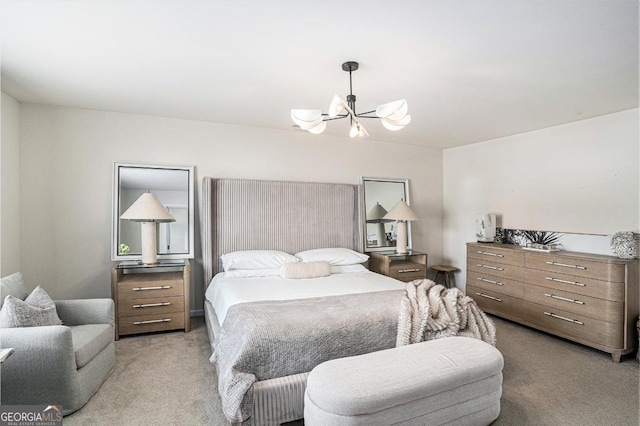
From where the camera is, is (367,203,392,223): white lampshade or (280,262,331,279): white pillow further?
(367,203,392,223): white lampshade

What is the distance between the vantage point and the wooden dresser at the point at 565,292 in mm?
2955

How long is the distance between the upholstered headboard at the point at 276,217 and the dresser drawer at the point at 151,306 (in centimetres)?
42

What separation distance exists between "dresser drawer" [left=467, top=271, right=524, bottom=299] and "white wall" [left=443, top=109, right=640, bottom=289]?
75 centimetres

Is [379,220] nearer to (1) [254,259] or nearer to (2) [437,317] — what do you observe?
(1) [254,259]

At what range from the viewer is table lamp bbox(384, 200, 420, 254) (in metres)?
4.54

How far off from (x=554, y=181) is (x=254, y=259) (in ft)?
12.0

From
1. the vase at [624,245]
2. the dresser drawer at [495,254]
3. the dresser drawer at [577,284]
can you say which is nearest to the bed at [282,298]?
the dresser drawer at [495,254]

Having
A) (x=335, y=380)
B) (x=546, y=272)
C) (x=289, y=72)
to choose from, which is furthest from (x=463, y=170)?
(x=335, y=380)

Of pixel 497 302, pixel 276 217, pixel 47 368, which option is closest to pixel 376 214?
pixel 276 217

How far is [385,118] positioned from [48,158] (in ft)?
11.6

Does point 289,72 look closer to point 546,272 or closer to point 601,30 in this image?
point 601,30

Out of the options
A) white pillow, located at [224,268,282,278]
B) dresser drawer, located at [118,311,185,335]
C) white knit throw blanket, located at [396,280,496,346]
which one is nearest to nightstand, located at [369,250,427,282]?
white pillow, located at [224,268,282,278]

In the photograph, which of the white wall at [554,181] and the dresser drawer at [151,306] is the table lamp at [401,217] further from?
the dresser drawer at [151,306]

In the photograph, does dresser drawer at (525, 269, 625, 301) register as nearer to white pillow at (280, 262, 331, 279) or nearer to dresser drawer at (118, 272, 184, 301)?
white pillow at (280, 262, 331, 279)
